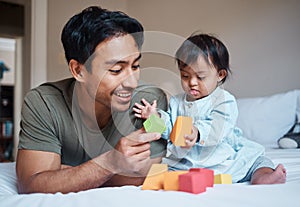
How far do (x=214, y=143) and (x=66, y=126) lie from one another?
0.43 m

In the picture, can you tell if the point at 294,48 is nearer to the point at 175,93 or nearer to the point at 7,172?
the point at 175,93

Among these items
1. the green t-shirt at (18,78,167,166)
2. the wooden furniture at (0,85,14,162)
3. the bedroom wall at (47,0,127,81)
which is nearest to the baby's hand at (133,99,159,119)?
the green t-shirt at (18,78,167,166)

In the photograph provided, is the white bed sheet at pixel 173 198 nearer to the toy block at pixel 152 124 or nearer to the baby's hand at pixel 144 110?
the toy block at pixel 152 124

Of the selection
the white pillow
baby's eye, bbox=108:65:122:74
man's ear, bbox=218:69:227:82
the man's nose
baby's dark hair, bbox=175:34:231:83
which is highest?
baby's dark hair, bbox=175:34:231:83

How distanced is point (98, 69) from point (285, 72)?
1.54 m

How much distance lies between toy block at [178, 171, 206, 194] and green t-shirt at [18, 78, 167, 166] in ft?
0.87

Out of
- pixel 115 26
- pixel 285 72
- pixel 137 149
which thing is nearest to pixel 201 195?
pixel 137 149

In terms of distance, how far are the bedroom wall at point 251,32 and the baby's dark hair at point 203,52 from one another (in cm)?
61

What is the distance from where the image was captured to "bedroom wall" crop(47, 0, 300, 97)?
6.94 ft

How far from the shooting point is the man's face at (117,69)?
3.03ft

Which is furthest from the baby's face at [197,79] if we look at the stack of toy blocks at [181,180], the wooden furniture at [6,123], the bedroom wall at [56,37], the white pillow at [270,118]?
the wooden furniture at [6,123]

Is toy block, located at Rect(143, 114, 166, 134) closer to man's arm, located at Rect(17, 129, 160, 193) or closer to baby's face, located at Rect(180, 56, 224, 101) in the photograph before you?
man's arm, located at Rect(17, 129, 160, 193)

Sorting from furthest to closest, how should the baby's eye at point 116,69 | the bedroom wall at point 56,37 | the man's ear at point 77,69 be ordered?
the bedroom wall at point 56,37
the man's ear at point 77,69
the baby's eye at point 116,69

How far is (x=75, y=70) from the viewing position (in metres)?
1.04
